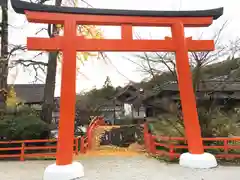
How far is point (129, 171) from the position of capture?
8148 millimetres

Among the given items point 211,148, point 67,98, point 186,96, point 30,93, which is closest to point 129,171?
point 67,98

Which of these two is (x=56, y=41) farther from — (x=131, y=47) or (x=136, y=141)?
(x=136, y=141)

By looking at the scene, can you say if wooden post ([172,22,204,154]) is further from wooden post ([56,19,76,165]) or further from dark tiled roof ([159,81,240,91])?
dark tiled roof ([159,81,240,91])

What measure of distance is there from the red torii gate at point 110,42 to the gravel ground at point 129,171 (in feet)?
2.94

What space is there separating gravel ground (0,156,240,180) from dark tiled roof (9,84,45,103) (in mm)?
26290

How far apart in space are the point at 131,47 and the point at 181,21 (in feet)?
6.92

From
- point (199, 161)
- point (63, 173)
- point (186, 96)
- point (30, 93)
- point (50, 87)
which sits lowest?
point (63, 173)

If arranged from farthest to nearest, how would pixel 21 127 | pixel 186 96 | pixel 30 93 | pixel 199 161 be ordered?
1. pixel 30 93
2. pixel 21 127
3. pixel 186 96
4. pixel 199 161

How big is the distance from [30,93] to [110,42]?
107ft

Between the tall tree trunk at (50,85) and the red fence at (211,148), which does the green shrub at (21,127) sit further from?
the red fence at (211,148)

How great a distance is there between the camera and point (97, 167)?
8859mm

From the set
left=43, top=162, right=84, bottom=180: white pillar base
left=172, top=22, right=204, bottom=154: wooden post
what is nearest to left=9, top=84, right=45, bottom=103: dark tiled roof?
left=172, top=22, right=204, bottom=154: wooden post

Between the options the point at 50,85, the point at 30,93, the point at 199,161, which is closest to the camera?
the point at 199,161

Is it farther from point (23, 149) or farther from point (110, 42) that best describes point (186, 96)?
point (23, 149)
